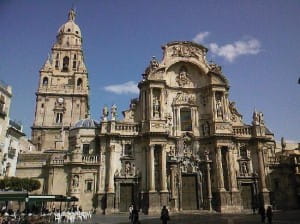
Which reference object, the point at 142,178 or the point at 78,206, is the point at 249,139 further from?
the point at 78,206

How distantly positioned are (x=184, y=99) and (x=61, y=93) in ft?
99.4

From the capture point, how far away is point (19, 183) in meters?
29.7

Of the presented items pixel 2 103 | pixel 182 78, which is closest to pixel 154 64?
pixel 182 78

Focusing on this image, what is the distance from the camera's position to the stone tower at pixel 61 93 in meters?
55.8

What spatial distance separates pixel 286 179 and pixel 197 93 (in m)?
16.0

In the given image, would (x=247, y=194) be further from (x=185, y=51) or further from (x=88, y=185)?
(x=185, y=51)

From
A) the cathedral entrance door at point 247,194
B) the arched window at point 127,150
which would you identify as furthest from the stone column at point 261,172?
the arched window at point 127,150

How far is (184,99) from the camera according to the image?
1556 inches

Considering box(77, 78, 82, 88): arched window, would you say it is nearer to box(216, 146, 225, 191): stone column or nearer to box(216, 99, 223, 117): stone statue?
box(216, 99, 223, 117): stone statue

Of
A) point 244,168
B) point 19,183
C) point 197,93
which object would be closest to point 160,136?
point 197,93

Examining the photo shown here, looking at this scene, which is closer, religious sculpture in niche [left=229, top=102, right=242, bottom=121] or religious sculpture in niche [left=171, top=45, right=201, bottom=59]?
religious sculpture in niche [left=229, top=102, right=242, bottom=121]

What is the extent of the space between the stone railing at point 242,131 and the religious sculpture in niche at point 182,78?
9022 millimetres

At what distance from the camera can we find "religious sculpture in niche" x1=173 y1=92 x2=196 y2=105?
1542 inches

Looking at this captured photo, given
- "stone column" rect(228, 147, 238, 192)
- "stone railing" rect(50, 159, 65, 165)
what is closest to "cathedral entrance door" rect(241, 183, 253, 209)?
"stone column" rect(228, 147, 238, 192)
